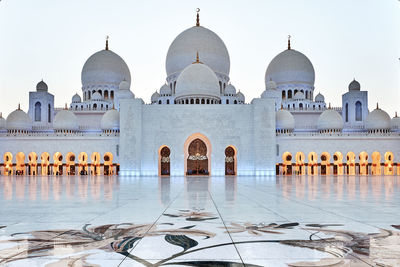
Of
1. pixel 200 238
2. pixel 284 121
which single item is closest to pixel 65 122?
pixel 284 121

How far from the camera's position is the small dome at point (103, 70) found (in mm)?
32562

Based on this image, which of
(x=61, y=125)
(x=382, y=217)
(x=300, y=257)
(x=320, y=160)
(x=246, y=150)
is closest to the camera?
(x=300, y=257)

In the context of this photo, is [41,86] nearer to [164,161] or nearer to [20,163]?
[20,163]

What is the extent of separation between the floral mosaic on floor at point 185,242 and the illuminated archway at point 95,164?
845 inches

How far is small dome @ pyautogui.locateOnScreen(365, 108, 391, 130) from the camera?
2654 centimetres

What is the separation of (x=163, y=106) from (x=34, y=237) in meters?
19.7

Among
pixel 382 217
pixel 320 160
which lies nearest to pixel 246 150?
pixel 320 160

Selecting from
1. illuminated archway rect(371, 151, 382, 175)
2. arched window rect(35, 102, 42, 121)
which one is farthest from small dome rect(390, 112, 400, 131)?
arched window rect(35, 102, 42, 121)

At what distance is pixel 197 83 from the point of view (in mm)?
23906

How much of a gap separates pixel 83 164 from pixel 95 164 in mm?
774

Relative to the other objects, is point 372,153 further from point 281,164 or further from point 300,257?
point 300,257

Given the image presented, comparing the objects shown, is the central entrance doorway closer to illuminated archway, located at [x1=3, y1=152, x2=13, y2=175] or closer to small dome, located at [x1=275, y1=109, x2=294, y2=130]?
small dome, located at [x1=275, y1=109, x2=294, y2=130]

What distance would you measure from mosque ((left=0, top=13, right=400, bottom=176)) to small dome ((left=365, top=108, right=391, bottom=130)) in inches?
2.7

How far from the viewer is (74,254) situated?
97.2 inches
